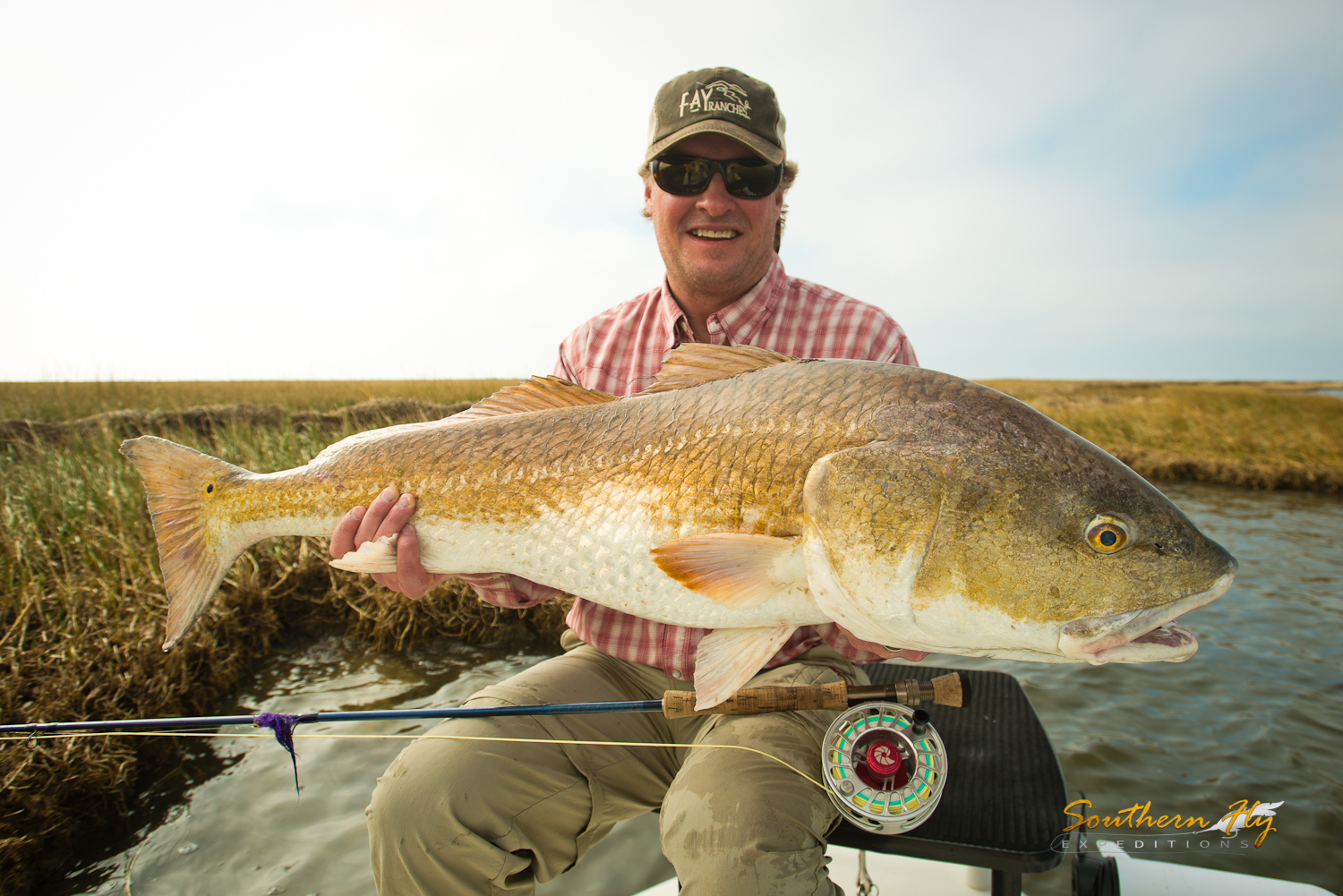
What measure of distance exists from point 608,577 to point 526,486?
0.43 meters

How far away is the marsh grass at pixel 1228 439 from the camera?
15.5 meters

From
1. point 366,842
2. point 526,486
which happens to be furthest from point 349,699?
point 526,486

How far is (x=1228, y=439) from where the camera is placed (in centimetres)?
1833

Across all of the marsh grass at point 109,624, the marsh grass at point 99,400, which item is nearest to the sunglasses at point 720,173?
the marsh grass at point 109,624

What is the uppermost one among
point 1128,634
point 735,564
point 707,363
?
point 707,363

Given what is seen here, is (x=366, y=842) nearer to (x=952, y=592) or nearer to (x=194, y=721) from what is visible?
(x=194, y=721)

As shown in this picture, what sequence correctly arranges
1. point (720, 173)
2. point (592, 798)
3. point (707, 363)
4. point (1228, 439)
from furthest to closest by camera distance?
1. point (1228, 439)
2. point (720, 173)
3. point (592, 798)
4. point (707, 363)

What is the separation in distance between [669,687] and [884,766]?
1.00 m

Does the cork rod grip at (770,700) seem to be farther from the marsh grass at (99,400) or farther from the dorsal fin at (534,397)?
the marsh grass at (99,400)

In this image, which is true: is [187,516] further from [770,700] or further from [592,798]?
[770,700]

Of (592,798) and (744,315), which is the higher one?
(744,315)

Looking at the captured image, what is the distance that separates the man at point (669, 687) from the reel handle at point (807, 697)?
0.34 feet

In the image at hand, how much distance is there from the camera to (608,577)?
7.23ft

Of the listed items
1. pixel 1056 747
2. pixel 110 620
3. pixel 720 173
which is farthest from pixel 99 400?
pixel 1056 747
